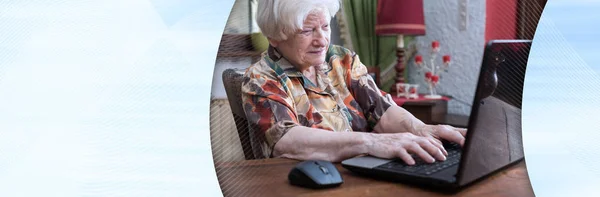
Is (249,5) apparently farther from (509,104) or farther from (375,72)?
(509,104)

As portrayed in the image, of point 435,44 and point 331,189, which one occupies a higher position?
point 435,44

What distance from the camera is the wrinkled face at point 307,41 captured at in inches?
27.2

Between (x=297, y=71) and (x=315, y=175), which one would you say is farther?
(x=297, y=71)

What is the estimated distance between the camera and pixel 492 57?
1.73 ft

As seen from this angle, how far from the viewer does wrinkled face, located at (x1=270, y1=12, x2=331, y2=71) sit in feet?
2.27

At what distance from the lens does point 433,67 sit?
75 centimetres

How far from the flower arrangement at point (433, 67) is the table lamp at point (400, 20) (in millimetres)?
25

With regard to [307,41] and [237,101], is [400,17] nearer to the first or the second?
[307,41]

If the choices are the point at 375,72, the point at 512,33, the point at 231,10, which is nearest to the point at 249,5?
the point at 231,10

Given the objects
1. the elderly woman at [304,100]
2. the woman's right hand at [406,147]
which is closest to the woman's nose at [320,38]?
the elderly woman at [304,100]

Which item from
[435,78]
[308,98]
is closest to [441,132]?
[435,78]

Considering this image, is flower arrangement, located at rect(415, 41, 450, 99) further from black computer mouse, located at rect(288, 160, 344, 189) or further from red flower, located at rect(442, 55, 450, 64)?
black computer mouse, located at rect(288, 160, 344, 189)

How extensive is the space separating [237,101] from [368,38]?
0.20m

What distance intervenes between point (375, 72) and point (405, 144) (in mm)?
139
